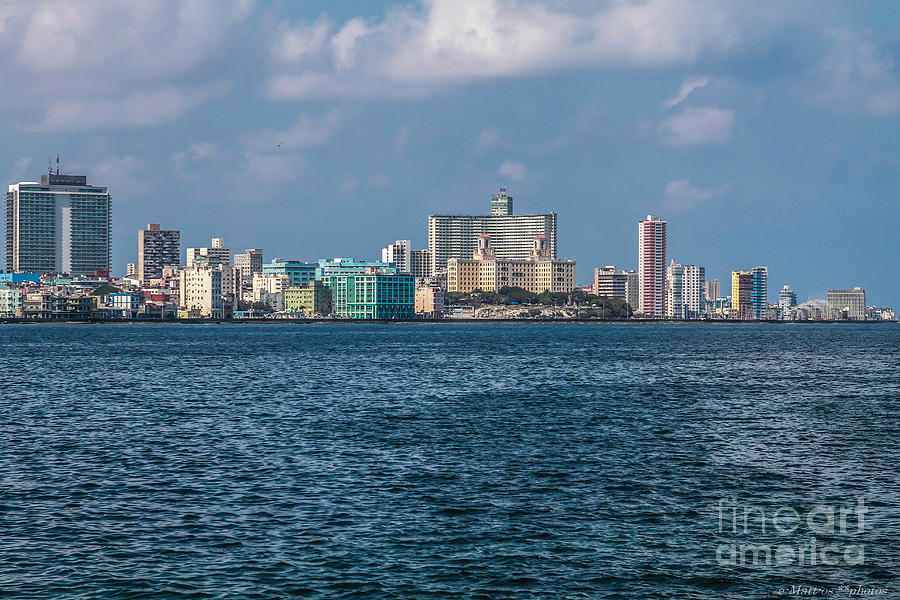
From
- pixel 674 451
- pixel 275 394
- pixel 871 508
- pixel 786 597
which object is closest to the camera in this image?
pixel 786 597

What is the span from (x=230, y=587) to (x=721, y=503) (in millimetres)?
15679

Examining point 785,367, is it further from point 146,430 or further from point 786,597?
point 786,597

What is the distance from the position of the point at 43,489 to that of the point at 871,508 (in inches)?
1038

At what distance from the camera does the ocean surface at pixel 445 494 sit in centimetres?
2266

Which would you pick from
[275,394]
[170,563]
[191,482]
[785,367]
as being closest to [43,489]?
[191,482]

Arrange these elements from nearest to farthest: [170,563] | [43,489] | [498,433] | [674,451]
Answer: [170,563]
[43,489]
[674,451]
[498,433]

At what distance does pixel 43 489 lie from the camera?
106 feet

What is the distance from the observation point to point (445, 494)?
103ft

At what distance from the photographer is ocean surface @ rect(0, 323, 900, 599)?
22656mm

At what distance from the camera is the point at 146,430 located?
154 feet

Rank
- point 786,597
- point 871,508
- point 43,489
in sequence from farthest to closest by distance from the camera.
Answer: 1. point 43,489
2. point 871,508
3. point 786,597

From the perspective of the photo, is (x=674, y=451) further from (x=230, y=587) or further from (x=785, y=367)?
(x=785, y=367)

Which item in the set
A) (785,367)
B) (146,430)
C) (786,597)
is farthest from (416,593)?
(785,367)

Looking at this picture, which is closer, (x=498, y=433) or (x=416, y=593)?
(x=416, y=593)
